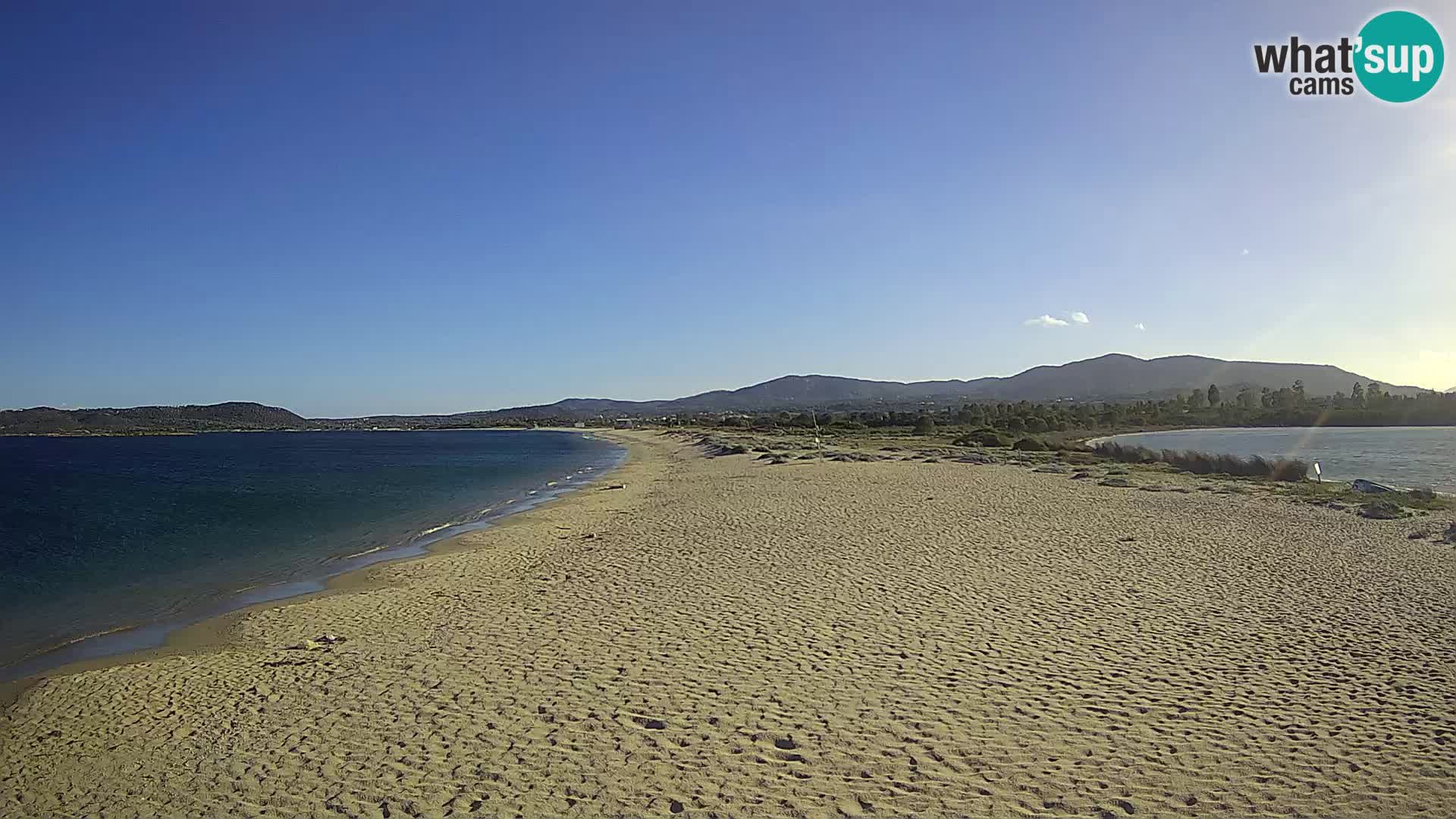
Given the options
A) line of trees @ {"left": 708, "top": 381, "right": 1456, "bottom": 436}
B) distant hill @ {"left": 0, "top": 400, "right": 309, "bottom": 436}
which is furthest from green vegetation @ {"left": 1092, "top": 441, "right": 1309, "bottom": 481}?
distant hill @ {"left": 0, "top": 400, "right": 309, "bottom": 436}

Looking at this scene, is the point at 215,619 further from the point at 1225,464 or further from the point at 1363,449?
the point at 1363,449

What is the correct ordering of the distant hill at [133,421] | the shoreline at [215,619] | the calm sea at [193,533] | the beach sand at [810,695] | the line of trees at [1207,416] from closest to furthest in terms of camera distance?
the beach sand at [810,695]
the shoreline at [215,619]
the calm sea at [193,533]
the line of trees at [1207,416]
the distant hill at [133,421]

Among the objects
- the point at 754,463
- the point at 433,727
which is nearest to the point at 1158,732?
the point at 433,727

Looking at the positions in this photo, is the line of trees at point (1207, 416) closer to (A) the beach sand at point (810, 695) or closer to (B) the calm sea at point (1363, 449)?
(B) the calm sea at point (1363, 449)

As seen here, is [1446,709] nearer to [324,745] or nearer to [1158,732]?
[1158,732]

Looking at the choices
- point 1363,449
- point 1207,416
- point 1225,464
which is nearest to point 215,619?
point 1225,464

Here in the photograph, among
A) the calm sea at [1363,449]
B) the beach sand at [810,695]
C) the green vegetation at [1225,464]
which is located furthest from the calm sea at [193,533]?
the calm sea at [1363,449]
